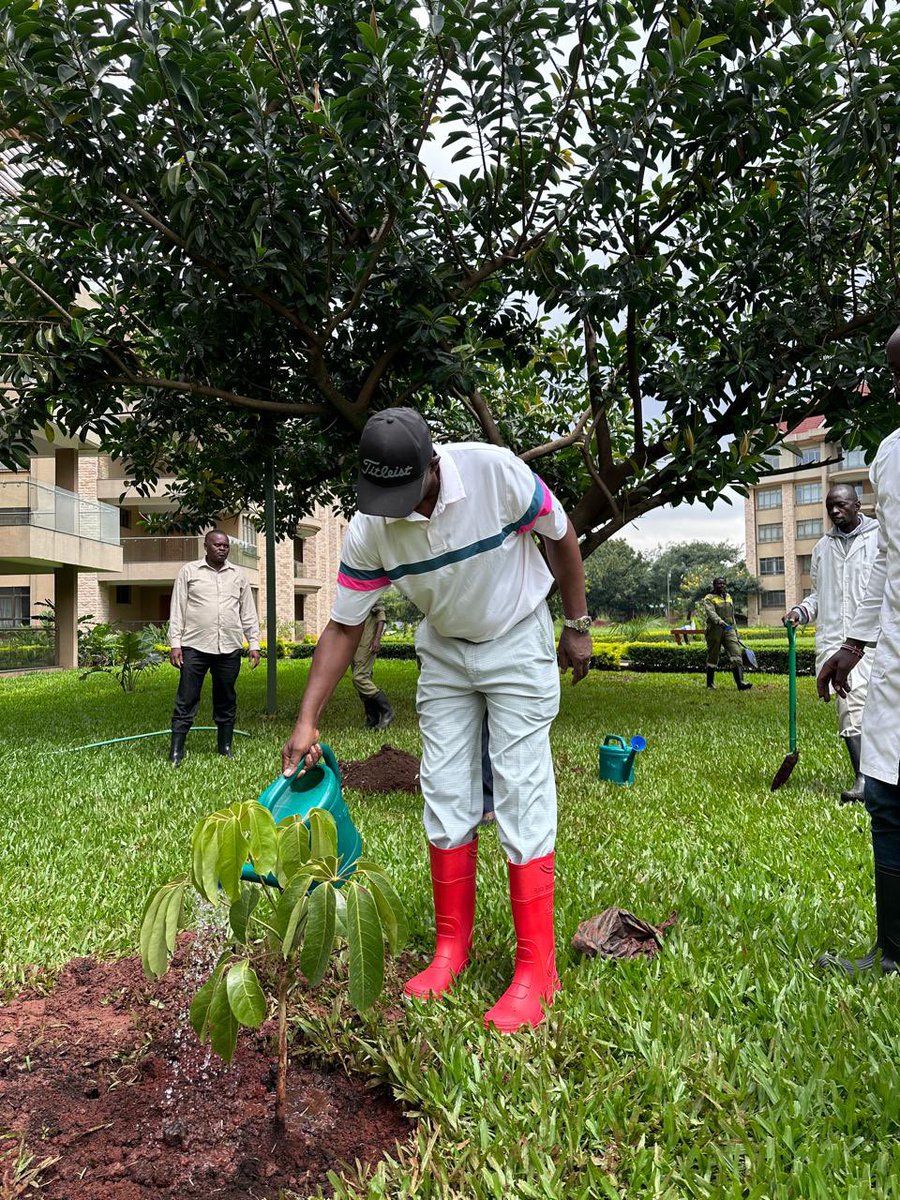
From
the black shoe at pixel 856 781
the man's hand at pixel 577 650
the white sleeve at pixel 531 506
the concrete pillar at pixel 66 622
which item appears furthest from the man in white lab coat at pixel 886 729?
the concrete pillar at pixel 66 622

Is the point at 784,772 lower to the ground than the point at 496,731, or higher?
lower

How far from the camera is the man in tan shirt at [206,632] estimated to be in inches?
289

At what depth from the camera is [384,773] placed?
6.45 metres

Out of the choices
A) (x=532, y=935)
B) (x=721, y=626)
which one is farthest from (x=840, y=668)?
(x=721, y=626)

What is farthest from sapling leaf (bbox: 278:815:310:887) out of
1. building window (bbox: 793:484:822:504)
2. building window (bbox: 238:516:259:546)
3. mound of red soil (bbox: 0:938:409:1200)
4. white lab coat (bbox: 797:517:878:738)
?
building window (bbox: 793:484:822:504)

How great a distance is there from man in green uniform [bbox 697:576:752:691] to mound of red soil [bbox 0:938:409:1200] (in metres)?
12.2

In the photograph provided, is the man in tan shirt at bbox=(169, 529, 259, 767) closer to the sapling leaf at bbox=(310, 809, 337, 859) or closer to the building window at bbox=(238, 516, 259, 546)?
the sapling leaf at bbox=(310, 809, 337, 859)

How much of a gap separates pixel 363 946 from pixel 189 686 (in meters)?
5.89

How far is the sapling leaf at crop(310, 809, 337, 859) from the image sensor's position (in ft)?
6.45

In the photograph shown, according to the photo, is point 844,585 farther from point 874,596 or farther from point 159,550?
point 159,550

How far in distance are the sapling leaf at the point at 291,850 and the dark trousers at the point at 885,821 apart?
1.80 meters

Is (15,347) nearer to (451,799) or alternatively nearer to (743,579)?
(451,799)

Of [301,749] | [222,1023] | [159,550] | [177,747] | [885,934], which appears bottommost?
[177,747]

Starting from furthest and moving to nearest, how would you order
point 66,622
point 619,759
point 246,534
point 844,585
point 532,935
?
point 246,534, point 66,622, point 619,759, point 844,585, point 532,935
